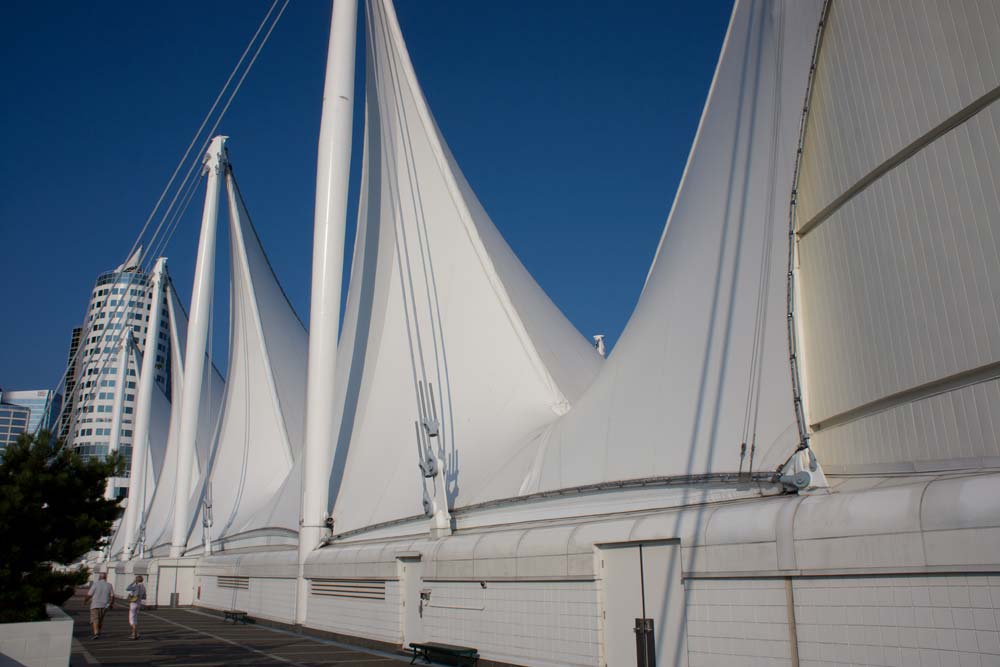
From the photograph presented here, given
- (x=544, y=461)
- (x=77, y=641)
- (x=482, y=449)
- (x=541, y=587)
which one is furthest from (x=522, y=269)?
(x=77, y=641)

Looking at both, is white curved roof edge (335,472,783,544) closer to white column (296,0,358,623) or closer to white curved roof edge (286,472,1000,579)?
white curved roof edge (286,472,1000,579)

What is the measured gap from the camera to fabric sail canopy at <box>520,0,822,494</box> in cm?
834

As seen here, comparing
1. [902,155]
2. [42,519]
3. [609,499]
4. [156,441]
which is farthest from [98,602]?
[156,441]

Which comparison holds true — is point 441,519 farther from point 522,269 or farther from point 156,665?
point 522,269

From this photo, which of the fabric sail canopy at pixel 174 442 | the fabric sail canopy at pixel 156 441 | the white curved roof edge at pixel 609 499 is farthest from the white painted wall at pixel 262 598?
the fabric sail canopy at pixel 156 441

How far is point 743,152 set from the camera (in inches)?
367

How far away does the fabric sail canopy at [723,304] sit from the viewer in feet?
27.3

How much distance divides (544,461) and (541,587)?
2462 mm

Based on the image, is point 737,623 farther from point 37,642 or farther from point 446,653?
point 37,642

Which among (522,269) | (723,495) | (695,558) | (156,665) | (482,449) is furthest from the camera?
(522,269)

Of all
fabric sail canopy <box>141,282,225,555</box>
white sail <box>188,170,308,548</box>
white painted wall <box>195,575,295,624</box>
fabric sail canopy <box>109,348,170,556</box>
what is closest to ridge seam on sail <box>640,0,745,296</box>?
white painted wall <box>195,575,295,624</box>

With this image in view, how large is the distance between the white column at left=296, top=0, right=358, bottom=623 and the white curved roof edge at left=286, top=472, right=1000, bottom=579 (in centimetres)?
650

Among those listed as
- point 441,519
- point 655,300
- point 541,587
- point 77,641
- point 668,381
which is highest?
point 655,300

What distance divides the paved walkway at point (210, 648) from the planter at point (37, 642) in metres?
1.09
